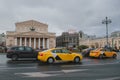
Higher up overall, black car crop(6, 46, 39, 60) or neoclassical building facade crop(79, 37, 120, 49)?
neoclassical building facade crop(79, 37, 120, 49)

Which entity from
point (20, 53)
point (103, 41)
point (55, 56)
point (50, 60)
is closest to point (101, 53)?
point (55, 56)

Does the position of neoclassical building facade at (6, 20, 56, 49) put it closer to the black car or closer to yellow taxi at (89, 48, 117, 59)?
yellow taxi at (89, 48, 117, 59)

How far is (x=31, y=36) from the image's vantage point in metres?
130

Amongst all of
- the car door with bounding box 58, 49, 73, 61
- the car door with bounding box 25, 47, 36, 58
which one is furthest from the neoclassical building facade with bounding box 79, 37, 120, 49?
the car door with bounding box 58, 49, 73, 61

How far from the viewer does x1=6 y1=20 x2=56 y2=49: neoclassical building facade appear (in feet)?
420

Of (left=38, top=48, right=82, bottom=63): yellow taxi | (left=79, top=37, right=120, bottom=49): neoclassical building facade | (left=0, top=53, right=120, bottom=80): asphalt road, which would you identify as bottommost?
(left=0, top=53, right=120, bottom=80): asphalt road

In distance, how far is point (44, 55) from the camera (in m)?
22.1

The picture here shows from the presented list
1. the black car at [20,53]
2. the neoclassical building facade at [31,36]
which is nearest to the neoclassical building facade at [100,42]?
the neoclassical building facade at [31,36]

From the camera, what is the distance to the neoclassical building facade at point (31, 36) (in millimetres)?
127938

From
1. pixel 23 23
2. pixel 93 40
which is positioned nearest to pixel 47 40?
pixel 23 23

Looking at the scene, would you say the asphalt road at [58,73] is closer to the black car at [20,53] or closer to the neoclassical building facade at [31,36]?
the black car at [20,53]

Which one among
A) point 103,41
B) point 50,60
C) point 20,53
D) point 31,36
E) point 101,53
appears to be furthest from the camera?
point 103,41

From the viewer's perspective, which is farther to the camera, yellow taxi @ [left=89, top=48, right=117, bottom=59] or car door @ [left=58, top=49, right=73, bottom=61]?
yellow taxi @ [left=89, top=48, right=117, bottom=59]

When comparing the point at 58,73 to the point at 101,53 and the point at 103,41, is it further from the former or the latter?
the point at 103,41
